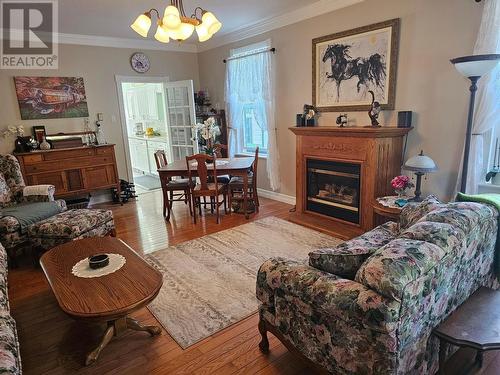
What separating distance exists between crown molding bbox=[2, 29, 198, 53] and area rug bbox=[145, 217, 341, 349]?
3.02 meters

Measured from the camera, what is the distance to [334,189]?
4.03 m

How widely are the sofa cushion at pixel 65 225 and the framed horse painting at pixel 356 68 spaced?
3.13 meters

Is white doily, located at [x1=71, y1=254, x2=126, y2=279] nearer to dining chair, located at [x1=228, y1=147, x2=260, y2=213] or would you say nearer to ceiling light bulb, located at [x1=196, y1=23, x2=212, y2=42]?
ceiling light bulb, located at [x1=196, y1=23, x2=212, y2=42]

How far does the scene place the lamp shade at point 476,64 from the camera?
227cm

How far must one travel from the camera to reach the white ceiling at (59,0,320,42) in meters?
3.70

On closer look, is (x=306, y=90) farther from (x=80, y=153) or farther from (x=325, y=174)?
(x=80, y=153)

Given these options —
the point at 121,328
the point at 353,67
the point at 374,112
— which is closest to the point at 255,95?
the point at 353,67

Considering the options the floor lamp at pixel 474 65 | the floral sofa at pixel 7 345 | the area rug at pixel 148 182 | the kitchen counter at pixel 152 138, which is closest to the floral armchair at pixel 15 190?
the floral sofa at pixel 7 345

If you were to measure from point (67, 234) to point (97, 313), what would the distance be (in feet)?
5.54

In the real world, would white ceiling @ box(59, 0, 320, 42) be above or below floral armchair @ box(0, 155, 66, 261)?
above

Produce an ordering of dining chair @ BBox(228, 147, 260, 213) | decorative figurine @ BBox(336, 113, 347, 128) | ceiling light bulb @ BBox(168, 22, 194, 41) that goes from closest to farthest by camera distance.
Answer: ceiling light bulb @ BBox(168, 22, 194, 41) < decorative figurine @ BBox(336, 113, 347, 128) < dining chair @ BBox(228, 147, 260, 213)

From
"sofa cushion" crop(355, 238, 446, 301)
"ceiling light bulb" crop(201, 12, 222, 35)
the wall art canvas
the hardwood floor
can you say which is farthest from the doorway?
"sofa cushion" crop(355, 238, 446, 301)

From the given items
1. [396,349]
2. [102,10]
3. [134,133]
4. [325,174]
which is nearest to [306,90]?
[325,174]

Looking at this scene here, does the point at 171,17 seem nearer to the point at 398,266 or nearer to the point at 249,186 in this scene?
the point at 398,266
